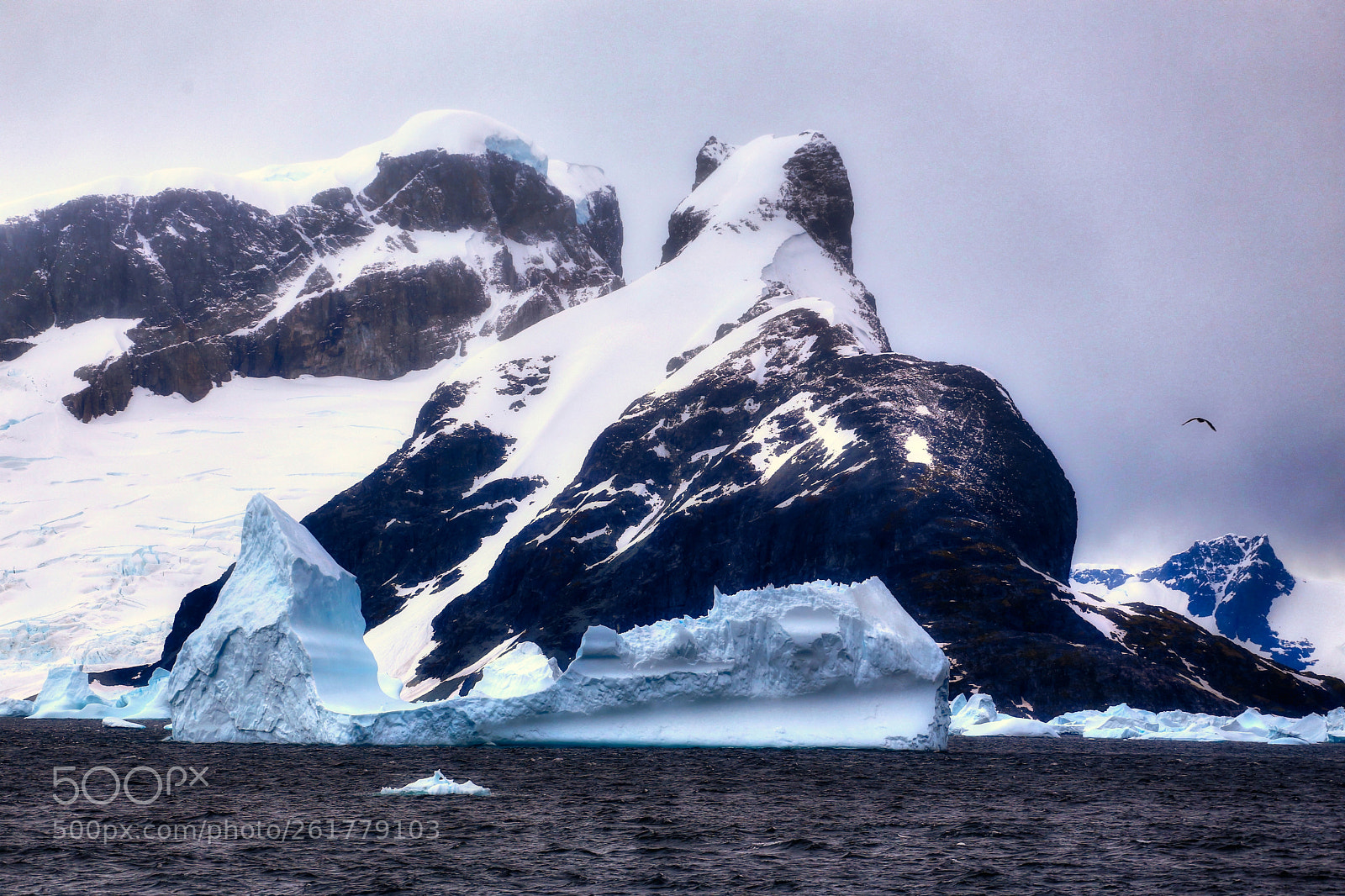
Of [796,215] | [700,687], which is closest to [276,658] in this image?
[700,687]

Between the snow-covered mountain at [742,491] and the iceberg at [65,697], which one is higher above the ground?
the snow-covered mountain at [742,491]

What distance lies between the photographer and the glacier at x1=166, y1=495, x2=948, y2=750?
126ft

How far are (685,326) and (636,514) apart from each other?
50702 millimetres

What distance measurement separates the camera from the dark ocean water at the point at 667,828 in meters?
17.2

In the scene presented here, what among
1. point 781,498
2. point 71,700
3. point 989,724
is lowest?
point 71,700

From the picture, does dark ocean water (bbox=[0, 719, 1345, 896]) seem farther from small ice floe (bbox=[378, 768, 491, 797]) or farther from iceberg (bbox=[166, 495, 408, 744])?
iceberg (bbox=[166, 495, 408, 744])

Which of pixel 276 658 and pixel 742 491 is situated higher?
pixel 742 491

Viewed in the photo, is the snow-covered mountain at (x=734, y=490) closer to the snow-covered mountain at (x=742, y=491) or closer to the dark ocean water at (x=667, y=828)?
the snow-covered mountain at (x=742, y=491)

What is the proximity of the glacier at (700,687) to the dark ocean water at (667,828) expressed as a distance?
1192mm

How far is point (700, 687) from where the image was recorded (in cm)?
3838

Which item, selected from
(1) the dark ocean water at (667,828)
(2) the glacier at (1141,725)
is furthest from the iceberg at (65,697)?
Result: (2) the glacier at (1141,725)

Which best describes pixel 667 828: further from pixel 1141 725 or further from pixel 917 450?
pixel 917 450

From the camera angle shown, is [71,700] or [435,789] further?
[71,700]

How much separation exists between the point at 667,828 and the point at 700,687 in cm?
1597
